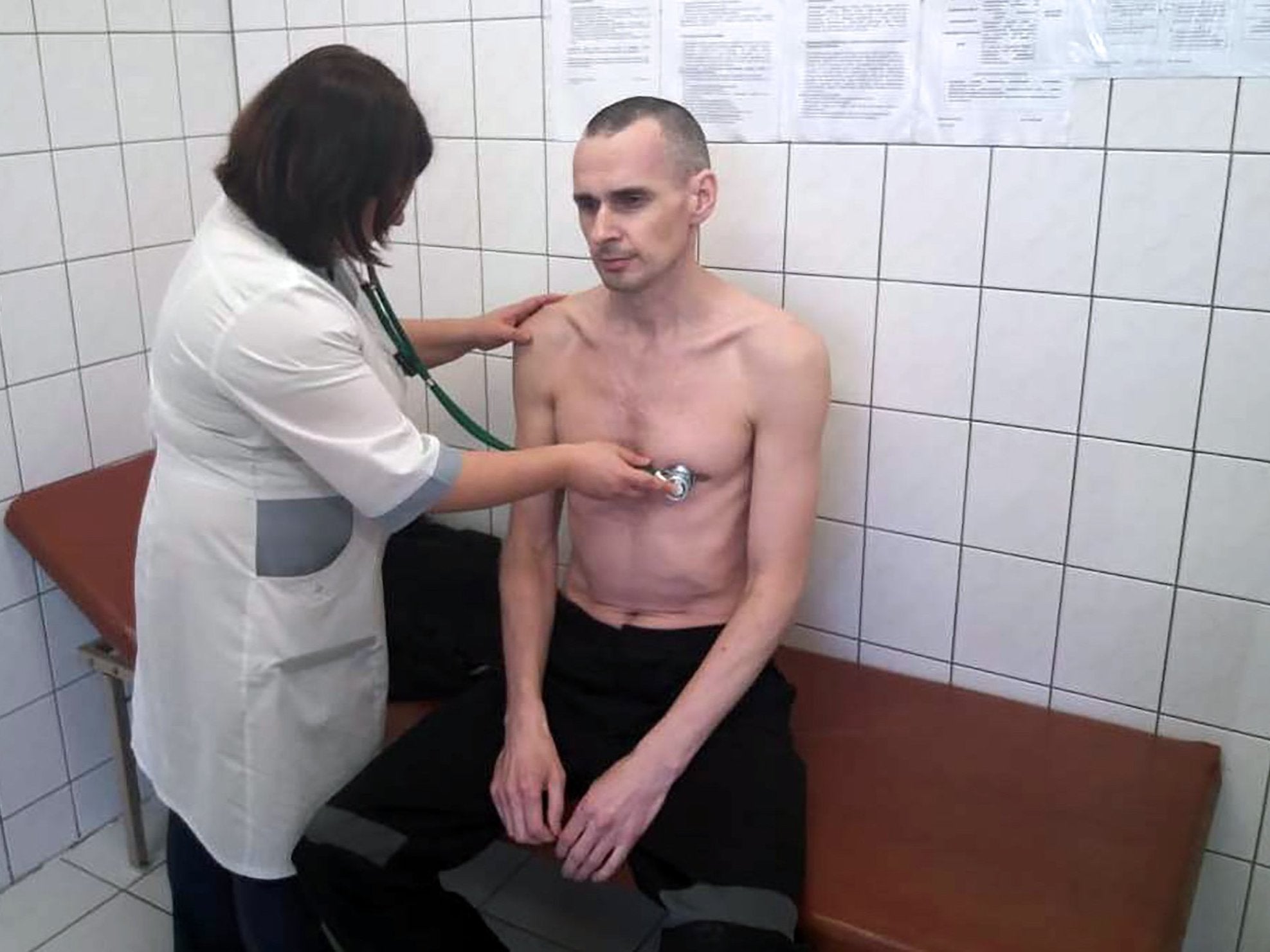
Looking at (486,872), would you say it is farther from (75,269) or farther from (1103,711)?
(75,269)

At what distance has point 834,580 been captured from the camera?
7.14 ft

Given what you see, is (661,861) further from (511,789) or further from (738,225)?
(738,225)

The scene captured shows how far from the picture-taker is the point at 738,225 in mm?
2086

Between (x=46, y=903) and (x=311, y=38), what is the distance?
73.4 inches

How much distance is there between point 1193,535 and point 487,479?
109 centimetres

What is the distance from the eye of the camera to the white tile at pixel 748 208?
6.65 feet

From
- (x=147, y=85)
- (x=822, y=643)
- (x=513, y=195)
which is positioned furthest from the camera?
(x=147, y=85)

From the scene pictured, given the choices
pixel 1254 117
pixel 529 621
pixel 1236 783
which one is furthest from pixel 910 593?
pixel 1254 117

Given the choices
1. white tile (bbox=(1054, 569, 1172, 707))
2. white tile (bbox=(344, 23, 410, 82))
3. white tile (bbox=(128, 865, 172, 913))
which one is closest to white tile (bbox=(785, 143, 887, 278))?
white tile (bbox=(1054, 569, 1172, 707))

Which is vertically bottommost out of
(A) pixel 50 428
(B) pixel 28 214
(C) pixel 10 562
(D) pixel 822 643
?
(D) pixel 822 643

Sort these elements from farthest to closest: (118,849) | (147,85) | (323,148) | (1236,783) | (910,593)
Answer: (118,849) → (147,85) → (910,593) → (1236,783) → (323,148)

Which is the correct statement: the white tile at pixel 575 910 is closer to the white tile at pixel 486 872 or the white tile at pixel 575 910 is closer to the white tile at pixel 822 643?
the white tile at pixel 486 872

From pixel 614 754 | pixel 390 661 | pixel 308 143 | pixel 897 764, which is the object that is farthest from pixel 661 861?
pixel 308 143

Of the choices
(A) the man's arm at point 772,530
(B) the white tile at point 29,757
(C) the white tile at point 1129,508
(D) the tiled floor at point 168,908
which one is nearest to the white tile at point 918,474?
(C) the white tile at point 1129,508
